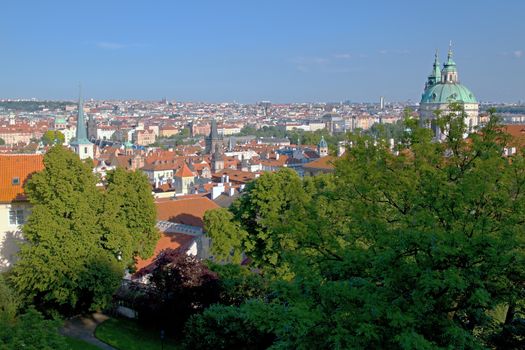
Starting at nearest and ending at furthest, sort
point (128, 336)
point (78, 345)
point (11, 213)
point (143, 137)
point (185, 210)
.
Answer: point (78, 345) → point (128, 336) → point (11, 213) → point (185, 210) → point (143, 137)

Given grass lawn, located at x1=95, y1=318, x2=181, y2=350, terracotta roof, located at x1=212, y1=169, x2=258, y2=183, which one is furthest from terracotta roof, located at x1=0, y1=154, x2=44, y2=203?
terracotta roof, located at x1=212, y1=169, x2=258, y2=183

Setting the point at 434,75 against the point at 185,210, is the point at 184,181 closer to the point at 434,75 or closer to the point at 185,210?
the point at 185,210

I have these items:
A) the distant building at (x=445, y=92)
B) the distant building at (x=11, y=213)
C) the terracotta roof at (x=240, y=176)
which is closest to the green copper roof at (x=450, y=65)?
the distant building at (x=445, y=92)

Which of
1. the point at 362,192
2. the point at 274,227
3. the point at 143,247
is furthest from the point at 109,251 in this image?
the point at 362,192

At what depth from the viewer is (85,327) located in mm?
19953

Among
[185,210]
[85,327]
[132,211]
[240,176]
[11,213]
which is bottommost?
[85,327]

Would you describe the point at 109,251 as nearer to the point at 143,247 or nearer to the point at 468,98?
the point at 143,247

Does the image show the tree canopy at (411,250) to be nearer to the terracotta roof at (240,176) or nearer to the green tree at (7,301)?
the green tree at (7,301)

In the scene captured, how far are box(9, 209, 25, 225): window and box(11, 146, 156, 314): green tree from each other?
9.00 feet

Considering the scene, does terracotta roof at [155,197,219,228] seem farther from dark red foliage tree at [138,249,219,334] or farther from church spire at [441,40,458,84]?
church spire at [441,40,458,84]

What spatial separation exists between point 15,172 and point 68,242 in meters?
6.12

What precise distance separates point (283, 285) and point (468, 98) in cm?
8219

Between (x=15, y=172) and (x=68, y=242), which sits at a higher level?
(x=15, y=172)

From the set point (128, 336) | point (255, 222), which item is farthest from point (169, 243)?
point (128, 336)
